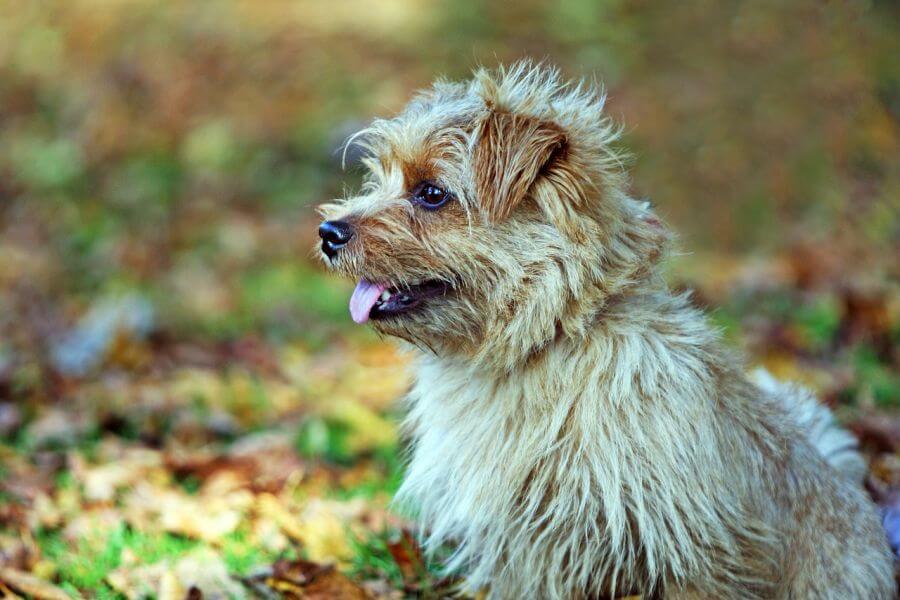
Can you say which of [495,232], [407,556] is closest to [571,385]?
[495,232]

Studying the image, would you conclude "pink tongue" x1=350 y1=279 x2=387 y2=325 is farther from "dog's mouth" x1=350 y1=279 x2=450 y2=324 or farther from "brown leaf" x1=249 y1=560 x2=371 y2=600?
"brown leaf" x1=249 y1=560 x2=371 y2=600

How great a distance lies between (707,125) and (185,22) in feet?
22.8

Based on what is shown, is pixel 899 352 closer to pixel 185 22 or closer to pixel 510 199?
pixel 510 199

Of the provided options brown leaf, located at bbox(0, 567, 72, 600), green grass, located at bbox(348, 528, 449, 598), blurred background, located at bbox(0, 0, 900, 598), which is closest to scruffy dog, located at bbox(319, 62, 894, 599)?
green grass, located at bbox(348, 528, 449, 598)

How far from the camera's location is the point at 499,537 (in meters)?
3.34

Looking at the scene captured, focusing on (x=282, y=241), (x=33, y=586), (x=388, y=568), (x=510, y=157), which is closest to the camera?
(x=510, y=157)

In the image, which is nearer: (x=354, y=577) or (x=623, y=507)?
(x=623, y=507)

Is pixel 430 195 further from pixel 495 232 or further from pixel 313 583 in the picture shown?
pixel 313 583

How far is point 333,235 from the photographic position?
3287mm

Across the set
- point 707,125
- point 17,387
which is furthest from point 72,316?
point 707,125

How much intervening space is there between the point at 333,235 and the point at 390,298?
0.28 metres

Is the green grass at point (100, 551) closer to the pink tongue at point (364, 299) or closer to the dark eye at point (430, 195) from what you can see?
the pink tongue at point (364, 299)

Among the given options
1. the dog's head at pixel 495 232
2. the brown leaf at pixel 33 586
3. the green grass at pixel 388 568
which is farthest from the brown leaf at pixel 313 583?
the dog's head at pixel 495 232

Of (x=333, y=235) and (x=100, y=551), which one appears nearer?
(x=333, y=235)
